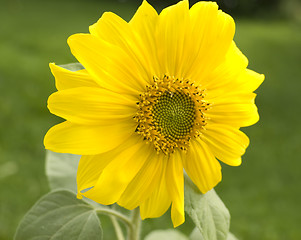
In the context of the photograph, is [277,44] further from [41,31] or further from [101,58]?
[101,58]

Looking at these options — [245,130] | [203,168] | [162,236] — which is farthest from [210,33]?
[245,130]

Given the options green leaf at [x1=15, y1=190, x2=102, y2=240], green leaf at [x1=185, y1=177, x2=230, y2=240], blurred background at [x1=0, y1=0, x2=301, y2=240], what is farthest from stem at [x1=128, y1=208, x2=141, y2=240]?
blurred background at [x1=0, y1=0, x2=301, y2=240]

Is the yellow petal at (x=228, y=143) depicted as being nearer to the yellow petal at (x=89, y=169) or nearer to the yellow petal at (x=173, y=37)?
the yellow petal at (x=173, y=37)

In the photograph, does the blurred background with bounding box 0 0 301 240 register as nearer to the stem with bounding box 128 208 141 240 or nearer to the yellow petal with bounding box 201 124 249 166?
the stem with bounding box 128 208 141 240

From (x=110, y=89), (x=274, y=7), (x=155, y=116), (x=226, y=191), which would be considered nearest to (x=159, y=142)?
(x=155, y=116)

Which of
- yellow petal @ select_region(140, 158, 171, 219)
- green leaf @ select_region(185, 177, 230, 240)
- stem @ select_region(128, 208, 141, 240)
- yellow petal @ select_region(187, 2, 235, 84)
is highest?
yellow petal @ select_region(187, 2, 235, 84)

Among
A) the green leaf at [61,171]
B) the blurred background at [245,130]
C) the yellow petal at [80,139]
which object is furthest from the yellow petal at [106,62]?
the blurred background at [245,130]
